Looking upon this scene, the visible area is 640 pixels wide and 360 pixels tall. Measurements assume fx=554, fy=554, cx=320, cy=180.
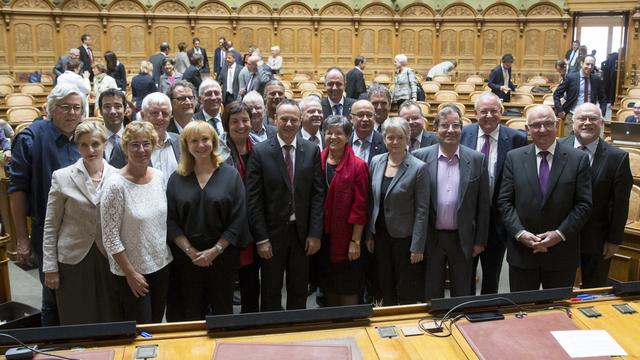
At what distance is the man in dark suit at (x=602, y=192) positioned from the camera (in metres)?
3.53

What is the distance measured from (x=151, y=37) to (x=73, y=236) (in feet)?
41.9

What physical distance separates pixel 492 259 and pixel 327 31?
1220 centimetres

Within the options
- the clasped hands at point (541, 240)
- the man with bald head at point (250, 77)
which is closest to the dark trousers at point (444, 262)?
the clasped hands at point (541, 240)

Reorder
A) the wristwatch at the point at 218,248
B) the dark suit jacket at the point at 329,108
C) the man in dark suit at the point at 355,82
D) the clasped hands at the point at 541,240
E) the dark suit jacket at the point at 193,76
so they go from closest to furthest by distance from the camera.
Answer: the wristwatch at the point at 218,248, the clasped hands at the point at 541,240, the dark suit jacket at the point at 329,108, the man in dark suit at the point at 355,82, the dark suit jacket at the point at 193,76

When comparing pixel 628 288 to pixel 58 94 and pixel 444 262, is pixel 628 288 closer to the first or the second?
pixel 444 262

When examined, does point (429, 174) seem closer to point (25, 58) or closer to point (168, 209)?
point (168, 209)

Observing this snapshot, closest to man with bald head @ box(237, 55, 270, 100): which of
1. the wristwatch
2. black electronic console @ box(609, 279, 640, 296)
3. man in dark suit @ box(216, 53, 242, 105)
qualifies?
man in dark suit @ box(216, 53, 242, 105)

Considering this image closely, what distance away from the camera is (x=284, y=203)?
3479 mm

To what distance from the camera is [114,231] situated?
2.81 meters

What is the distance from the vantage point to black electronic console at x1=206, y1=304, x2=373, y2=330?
2262 millimetres

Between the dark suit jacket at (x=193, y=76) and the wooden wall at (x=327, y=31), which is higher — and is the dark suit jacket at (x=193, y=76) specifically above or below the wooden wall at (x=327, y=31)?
below

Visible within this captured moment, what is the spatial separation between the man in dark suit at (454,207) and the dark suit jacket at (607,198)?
0.71 m

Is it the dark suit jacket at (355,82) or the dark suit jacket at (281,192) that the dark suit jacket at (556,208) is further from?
the dark suit jacket at (355,82)

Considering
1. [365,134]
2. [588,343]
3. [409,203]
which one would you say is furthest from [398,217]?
[588,343]
